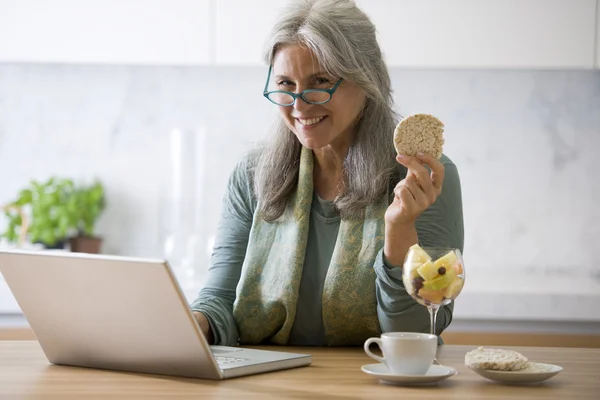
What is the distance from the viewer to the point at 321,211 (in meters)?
1.88

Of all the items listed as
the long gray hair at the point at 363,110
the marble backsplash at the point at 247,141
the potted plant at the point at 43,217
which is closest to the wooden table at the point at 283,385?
the long gray hair at the point at 363,110

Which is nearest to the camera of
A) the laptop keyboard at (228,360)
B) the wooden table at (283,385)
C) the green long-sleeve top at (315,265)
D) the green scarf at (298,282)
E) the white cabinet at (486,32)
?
the wooden table at (283,385)

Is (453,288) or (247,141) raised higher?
(247,141)

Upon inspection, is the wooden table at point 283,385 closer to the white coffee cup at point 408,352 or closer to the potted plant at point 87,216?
the white coffee cup at point 408,352

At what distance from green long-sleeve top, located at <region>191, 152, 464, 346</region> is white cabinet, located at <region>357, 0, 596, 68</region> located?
123 centimetres

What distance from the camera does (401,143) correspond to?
4.89ft

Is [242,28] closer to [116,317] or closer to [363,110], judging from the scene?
[363,110]

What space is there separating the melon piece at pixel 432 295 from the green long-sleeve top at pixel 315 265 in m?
0.23

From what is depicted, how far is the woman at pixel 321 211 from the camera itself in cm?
173

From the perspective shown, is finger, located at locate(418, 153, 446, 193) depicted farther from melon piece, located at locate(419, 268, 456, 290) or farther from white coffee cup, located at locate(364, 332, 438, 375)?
white coffee cup, located at locate(364, 332, 438, 375)

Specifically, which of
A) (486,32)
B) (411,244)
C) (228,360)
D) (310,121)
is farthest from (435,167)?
(486,32)

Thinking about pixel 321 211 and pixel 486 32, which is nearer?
pixel 321 211

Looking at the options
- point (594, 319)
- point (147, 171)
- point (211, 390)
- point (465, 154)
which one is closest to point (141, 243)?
point (147, 171)

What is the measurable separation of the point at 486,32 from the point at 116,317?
2.18m
